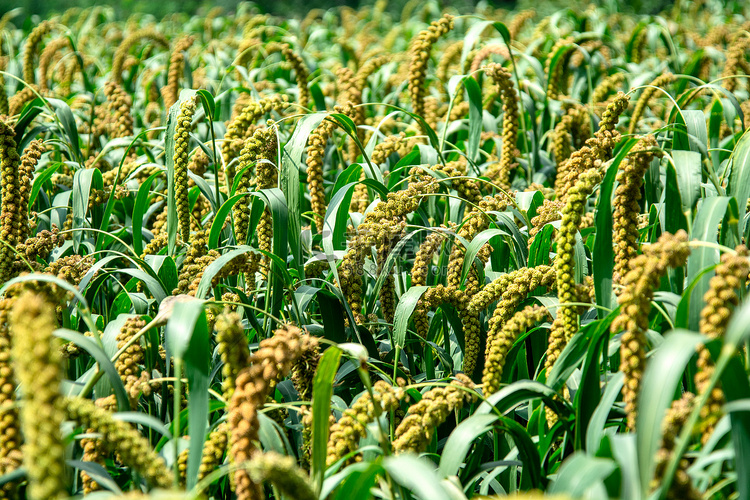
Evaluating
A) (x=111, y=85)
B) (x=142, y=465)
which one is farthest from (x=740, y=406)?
(x=111, y=85)

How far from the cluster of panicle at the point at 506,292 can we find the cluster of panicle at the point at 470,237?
7.3 inches

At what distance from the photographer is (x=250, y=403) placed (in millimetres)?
1336

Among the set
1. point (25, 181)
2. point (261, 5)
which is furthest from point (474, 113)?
point (261, 5)

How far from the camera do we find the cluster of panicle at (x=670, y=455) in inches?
47.1

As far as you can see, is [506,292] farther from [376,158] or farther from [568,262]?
[376,158]

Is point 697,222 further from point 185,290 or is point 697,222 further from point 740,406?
point 185,290

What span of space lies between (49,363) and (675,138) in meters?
2.30

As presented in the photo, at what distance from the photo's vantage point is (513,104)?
328 centimetres

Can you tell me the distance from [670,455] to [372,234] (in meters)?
1.06

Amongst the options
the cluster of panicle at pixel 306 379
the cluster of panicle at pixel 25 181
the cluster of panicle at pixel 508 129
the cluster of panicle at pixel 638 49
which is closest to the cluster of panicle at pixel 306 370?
the cluster of panicle at pixel 306 379

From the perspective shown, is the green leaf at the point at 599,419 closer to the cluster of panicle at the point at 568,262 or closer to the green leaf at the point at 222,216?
the cluster of panicle at the point at 568,262

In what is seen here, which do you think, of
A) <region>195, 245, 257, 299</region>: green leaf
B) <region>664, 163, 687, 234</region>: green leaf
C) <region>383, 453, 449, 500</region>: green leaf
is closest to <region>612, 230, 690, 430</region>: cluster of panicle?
<region>383, 453, 449, 500</region>: green leaf

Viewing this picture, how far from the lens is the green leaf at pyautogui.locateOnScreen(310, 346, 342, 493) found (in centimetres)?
141

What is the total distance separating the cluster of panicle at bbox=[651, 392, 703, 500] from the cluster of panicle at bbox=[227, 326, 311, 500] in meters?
0.71
